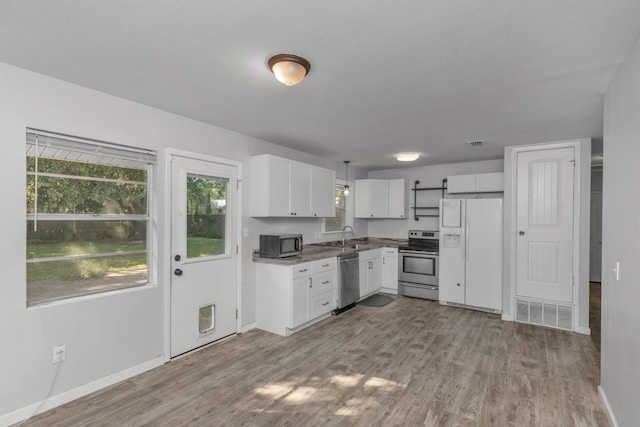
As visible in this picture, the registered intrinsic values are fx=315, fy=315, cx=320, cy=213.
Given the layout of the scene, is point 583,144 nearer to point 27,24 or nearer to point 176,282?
point 176,282

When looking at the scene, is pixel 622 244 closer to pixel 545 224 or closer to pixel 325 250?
pixel 545 224

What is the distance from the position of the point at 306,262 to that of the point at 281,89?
2191mm

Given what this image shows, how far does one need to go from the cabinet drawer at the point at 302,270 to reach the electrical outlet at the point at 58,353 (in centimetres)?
218

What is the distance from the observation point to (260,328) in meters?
4.02

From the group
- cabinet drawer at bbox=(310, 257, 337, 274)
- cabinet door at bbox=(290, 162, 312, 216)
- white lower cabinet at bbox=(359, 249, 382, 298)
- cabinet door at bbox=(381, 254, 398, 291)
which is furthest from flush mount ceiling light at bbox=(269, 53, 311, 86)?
cabinet door at bbox=(381, 254, 398, 291)

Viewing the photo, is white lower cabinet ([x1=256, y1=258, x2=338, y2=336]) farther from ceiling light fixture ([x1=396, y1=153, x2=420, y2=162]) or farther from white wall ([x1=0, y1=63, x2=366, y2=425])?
ceiling light fixture ([x1=396, y1=153, x2=420, y2=162])

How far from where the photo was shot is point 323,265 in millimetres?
4340

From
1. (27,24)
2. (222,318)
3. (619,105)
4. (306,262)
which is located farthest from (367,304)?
(27,24)

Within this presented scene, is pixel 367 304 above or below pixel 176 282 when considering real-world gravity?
below

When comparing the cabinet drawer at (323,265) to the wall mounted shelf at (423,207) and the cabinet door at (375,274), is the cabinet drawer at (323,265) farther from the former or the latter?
the wall mounted shelf at (423,207)

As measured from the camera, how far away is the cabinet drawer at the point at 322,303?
413cm

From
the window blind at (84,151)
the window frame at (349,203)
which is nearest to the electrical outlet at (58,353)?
the window blind at (84,151)

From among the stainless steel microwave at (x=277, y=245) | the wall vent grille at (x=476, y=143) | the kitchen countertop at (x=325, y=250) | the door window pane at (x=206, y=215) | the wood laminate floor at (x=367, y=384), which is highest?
the wall vent grille at (x=476, y=143)

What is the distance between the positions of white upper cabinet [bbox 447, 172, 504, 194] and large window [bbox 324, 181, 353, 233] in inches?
73.6
